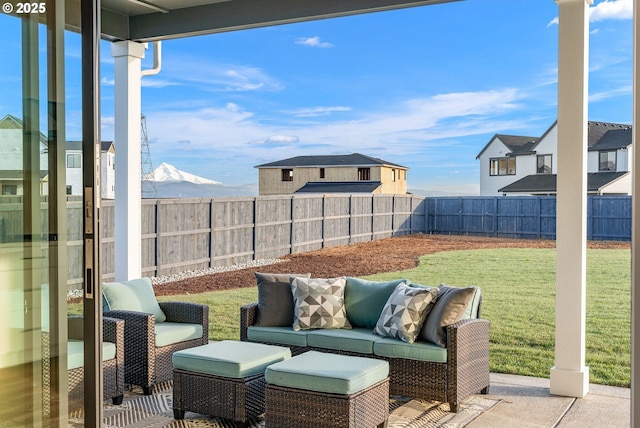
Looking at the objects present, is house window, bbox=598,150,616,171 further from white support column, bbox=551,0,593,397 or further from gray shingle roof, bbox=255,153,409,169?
white support column, bbox=551,0,593,397

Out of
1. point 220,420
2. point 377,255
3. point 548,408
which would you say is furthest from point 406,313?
point 377,255

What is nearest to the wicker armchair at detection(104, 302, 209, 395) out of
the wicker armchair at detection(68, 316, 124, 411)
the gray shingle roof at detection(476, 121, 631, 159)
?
the wicker armchair at detection(68, 316, 124, 411)

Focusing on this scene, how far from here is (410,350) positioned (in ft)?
14.2

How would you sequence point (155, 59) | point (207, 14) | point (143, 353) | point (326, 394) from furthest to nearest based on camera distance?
1. point (155, 59)
2. point (207, 14)
3. point (143, 353)
4. point (326, 394)

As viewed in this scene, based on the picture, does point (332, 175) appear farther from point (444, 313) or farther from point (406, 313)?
point (444, 313)

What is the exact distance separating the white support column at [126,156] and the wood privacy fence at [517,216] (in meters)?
8.17

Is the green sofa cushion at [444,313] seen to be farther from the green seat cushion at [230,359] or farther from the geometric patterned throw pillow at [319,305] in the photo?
the green seat cushion at [230,359]

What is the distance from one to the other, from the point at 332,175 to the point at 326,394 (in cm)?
1195

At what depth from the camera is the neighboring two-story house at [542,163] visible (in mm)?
11250

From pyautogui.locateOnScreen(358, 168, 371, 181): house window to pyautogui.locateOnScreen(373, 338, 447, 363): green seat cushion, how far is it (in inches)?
424

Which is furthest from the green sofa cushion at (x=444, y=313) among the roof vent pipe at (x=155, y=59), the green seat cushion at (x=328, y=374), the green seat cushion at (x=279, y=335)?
the roof vent pipe at (x=155, y=59)

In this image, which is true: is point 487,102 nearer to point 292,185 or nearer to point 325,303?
point 292,185

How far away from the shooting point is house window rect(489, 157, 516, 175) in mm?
13227

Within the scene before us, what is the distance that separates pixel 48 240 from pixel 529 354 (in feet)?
20.7
